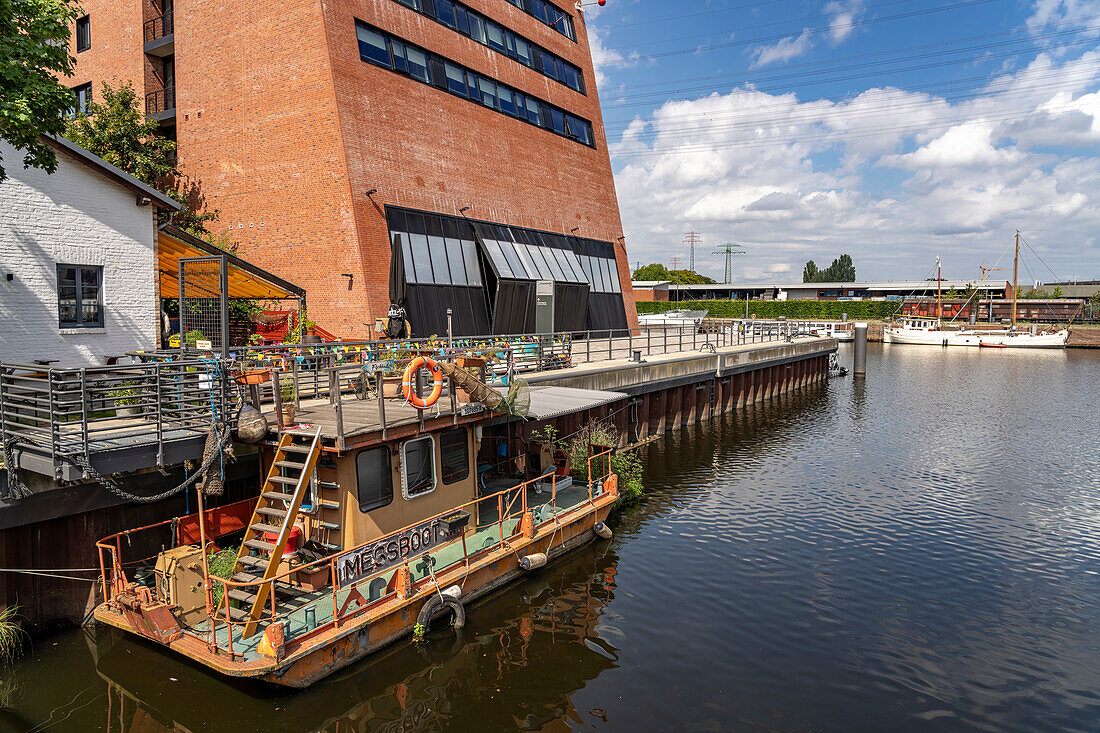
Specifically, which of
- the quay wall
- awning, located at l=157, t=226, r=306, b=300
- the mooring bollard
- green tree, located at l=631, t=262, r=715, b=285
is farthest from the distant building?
awning, located at l=157, t=226, r=306, b=300

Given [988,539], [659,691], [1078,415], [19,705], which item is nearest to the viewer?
[19,705]

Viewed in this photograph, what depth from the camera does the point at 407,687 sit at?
9.80m

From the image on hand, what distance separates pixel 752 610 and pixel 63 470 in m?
11.1

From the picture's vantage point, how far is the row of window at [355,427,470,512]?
10.6m

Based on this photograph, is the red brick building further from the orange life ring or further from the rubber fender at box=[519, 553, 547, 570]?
the rubber fender at box=[519, 553, 547, 570]

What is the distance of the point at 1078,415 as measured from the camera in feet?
106

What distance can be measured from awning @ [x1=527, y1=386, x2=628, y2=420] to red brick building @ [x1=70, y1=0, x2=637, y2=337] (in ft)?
35.6

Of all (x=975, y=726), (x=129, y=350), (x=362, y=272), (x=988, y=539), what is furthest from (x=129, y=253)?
(x=988, y=539)

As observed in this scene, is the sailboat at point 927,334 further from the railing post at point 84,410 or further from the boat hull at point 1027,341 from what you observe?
the railing post at point 84,410

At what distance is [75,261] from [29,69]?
6196 millimetres

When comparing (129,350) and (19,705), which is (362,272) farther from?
(19,705)

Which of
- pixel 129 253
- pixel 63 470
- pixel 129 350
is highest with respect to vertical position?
pixel 129 253

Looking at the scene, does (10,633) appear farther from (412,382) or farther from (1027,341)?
(1027,341)

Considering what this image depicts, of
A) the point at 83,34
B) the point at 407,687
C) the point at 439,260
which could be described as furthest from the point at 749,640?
the point at 83,34
